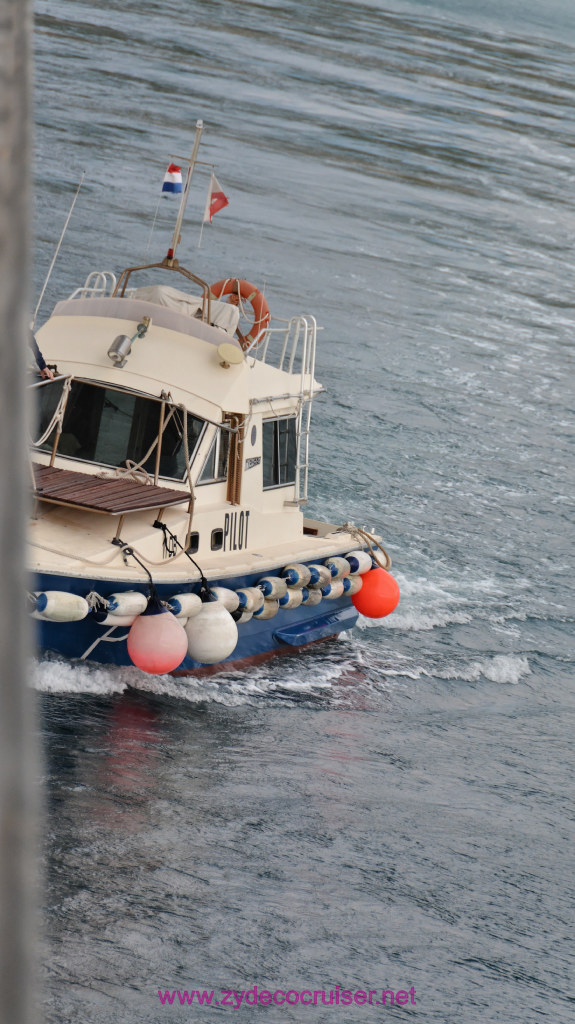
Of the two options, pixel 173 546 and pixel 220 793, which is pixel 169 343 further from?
pixel 220 793

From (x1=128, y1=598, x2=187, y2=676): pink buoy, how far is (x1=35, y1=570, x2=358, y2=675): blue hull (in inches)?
10.9

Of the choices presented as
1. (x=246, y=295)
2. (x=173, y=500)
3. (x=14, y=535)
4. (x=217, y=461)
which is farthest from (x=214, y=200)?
(x=14, y=535)

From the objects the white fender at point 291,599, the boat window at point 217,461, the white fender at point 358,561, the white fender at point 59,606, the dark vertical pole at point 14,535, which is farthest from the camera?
the white fender at point 358,561

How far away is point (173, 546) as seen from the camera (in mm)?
10445

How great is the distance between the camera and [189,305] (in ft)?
39.6

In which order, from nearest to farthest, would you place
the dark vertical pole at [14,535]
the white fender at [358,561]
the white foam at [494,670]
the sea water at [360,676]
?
the dark vertical pole at [14,535] → the sea water at [360,676] → the white fender at [358,561] → the white foam at [494,670]

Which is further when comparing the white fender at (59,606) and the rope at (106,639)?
the rope at (106,639)

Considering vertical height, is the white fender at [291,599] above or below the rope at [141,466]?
below

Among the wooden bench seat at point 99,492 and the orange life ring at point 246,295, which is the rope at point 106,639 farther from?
the orange life ring at point 246,295

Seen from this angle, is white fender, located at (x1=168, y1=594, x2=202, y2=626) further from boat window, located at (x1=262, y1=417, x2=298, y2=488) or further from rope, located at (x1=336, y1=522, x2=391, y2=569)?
rope, located at (x1=336, y1=522, x2=391, y2=569)

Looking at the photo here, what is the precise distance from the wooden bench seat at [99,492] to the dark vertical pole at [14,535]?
8.22 metres

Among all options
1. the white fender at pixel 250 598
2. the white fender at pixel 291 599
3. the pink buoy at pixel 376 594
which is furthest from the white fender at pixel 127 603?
the pink buoy at pixel 376 594

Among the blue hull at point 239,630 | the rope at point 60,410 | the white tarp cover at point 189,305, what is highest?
the white tarp cover at point 189,305

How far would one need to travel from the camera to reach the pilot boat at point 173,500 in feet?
31.7
